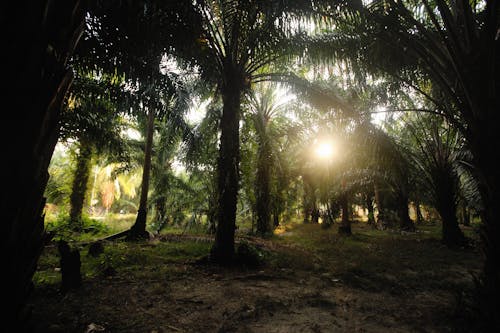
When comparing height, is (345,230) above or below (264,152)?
below

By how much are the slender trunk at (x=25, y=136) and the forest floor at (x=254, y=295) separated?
1282 millimetres

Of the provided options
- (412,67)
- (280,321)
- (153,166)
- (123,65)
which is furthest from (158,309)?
(153,166)

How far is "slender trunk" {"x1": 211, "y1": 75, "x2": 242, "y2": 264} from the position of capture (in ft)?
16.6

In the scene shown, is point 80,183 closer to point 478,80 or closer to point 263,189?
point 263,189

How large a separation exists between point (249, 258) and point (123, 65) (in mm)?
5092

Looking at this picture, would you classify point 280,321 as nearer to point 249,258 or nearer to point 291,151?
point 249,258

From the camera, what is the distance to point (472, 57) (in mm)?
2875

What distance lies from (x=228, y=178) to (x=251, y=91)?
2.83 metres

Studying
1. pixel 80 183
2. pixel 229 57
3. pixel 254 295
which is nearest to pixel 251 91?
pixel 229 57

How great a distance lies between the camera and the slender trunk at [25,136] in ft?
3.49

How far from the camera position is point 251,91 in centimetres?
661

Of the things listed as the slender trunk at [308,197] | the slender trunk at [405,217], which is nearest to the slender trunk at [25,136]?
A: the slender trunk at [405,217]

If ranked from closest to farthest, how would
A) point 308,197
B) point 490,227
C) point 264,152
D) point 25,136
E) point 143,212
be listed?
1. point 25,136
2. point 490,227
3. point 143,212
4. point 264,152
5. point 308,197

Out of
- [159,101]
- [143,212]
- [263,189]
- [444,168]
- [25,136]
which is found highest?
[159,101]
